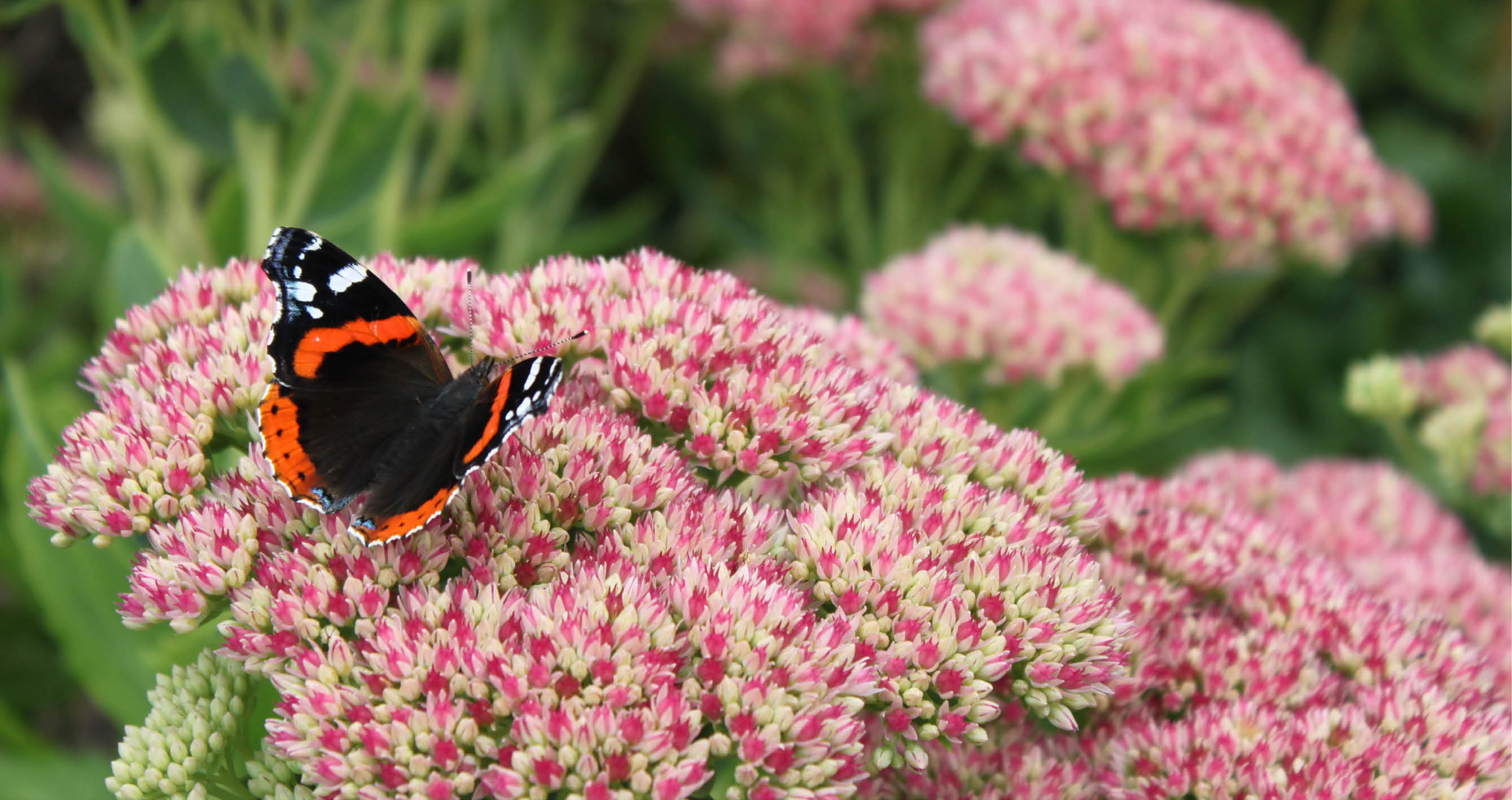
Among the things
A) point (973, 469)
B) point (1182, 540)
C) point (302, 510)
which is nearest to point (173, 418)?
point (302, 510)

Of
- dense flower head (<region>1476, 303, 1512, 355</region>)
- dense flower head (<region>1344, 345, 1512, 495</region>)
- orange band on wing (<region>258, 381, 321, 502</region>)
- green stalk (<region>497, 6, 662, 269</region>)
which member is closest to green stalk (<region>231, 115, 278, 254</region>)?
green stalk (<region>497, 6, 662, 269</region>)

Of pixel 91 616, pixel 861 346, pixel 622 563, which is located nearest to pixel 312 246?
pixel 622 563

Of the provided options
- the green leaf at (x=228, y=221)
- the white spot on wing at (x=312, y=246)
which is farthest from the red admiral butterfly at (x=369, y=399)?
the green leaf at (x=228, y=221)

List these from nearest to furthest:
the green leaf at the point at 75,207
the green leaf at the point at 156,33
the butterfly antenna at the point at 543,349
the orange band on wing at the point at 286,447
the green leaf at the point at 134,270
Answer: the orange band on wing at the point at 286,447 → the butterfly antenna at the point at 543,349 → the green leaf at the point at 134,270 → the green leaf at the point at 156,33 → the green leaf at the point at 75,207

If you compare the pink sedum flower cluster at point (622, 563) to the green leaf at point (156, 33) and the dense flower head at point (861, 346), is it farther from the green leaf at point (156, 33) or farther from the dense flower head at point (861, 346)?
the green leaf at point (156, 33)

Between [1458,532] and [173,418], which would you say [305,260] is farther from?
[1458,532]

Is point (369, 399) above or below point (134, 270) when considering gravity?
below

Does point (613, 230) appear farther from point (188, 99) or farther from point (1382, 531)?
point (1382, 531)
